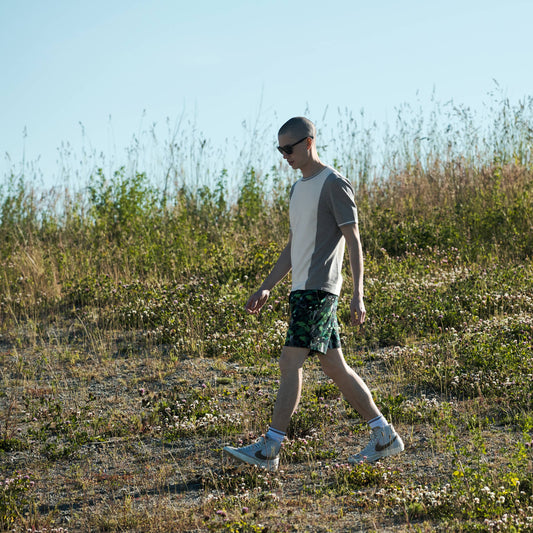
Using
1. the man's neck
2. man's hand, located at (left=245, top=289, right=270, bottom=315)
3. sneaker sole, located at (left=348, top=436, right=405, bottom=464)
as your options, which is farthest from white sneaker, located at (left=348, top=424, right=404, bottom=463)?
the man's neck

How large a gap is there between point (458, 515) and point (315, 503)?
85 centimetres

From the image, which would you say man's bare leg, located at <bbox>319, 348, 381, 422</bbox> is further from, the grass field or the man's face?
the man's face

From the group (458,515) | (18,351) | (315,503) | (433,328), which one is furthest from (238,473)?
(18,351)

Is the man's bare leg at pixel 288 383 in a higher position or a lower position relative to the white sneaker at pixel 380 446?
higher

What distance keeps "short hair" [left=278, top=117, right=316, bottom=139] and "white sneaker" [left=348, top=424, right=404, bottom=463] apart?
78.5 inches

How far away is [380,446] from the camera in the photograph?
4879mm

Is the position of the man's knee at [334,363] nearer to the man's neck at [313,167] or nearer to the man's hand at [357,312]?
the man's hand at [357,312]

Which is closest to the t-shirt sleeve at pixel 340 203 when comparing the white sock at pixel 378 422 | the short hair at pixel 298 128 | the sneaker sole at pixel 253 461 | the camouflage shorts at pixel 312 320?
the short hair at pixel 298 128

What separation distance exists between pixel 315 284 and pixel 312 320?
0.75ft

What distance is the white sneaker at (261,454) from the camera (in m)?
4.76

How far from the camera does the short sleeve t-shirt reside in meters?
4.62

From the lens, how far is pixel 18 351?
8.84m

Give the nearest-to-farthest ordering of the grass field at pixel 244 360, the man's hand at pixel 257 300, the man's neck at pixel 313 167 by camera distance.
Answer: the grass field at pixel 244 360 < the man's neck at pixel 313 167 < the man's hand at pixel 257 300

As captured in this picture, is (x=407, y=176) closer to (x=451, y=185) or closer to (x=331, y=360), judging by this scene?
(x=451, y=185)
